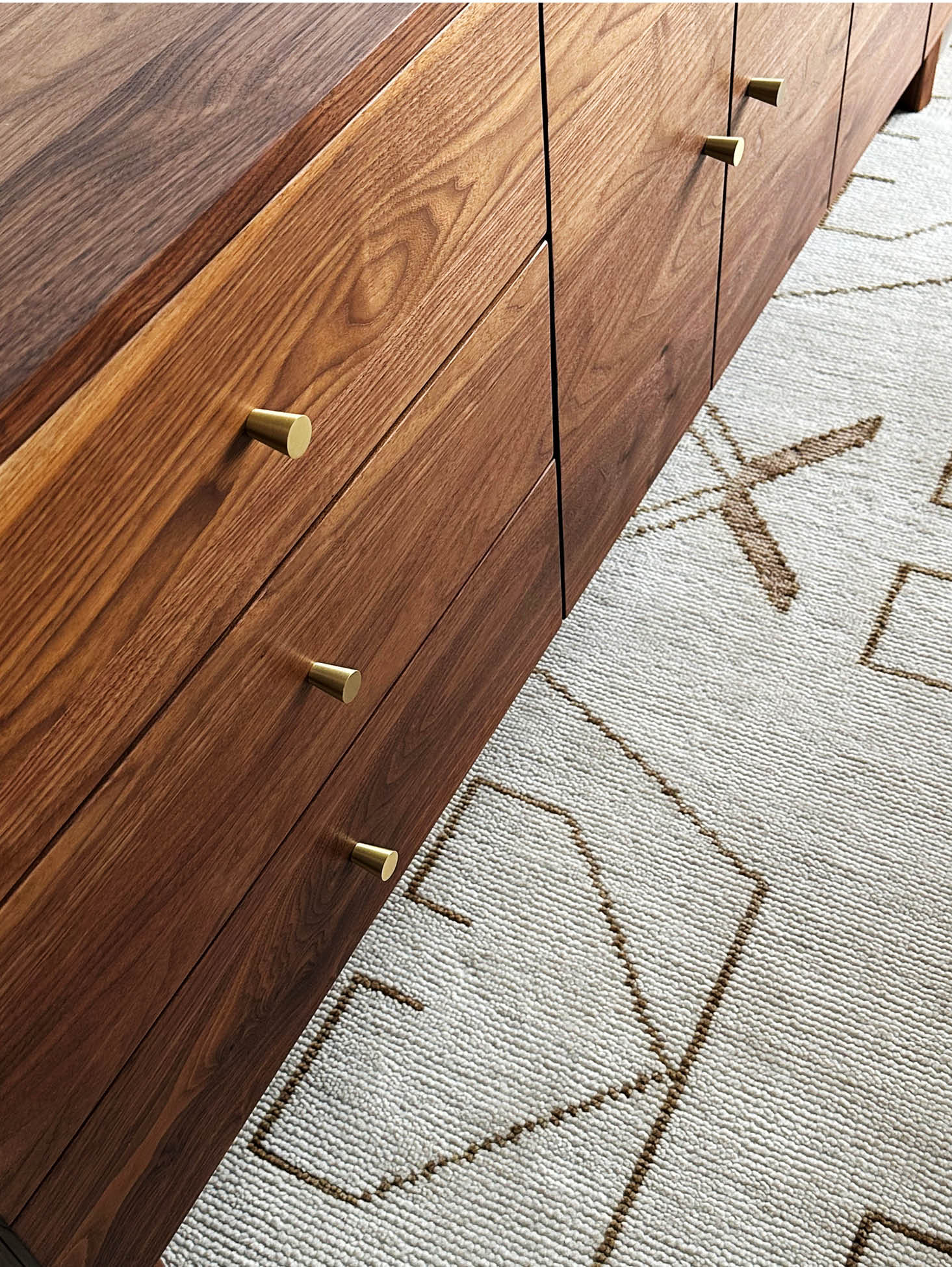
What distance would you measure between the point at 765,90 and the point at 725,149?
0.09m

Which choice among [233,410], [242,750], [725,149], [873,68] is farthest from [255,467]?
[873,68]

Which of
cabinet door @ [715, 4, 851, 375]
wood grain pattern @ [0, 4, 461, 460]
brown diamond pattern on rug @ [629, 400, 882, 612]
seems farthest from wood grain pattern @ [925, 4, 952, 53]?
wood grain pattern @ [0, 4, 461, 460]

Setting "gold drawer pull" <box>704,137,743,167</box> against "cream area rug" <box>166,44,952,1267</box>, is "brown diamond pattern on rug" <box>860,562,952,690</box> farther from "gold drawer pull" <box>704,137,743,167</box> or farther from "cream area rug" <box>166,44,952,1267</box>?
"gold drawer pull" <box>704,137,743,167</box>

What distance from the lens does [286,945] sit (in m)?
0.70

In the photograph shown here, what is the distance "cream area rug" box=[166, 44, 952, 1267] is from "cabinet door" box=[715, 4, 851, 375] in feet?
0.56

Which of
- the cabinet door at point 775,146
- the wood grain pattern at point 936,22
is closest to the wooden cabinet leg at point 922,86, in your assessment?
the wood grain pattern at point 936,22

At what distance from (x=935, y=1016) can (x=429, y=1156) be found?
356 millimetres

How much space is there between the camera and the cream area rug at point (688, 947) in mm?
772

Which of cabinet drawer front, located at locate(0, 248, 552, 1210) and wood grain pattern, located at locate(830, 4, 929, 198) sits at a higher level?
wood grain pattern, located at locate(830, 4, 929, 198)

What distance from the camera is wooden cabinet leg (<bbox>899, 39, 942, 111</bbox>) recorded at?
5.08 feet

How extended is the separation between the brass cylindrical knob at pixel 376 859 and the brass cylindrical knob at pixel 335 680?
0.15 m

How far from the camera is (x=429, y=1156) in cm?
80

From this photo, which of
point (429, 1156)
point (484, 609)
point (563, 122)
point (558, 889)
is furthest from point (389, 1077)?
point (563, 122)

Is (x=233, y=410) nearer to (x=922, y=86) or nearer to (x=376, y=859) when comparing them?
(x=376, y=859)
